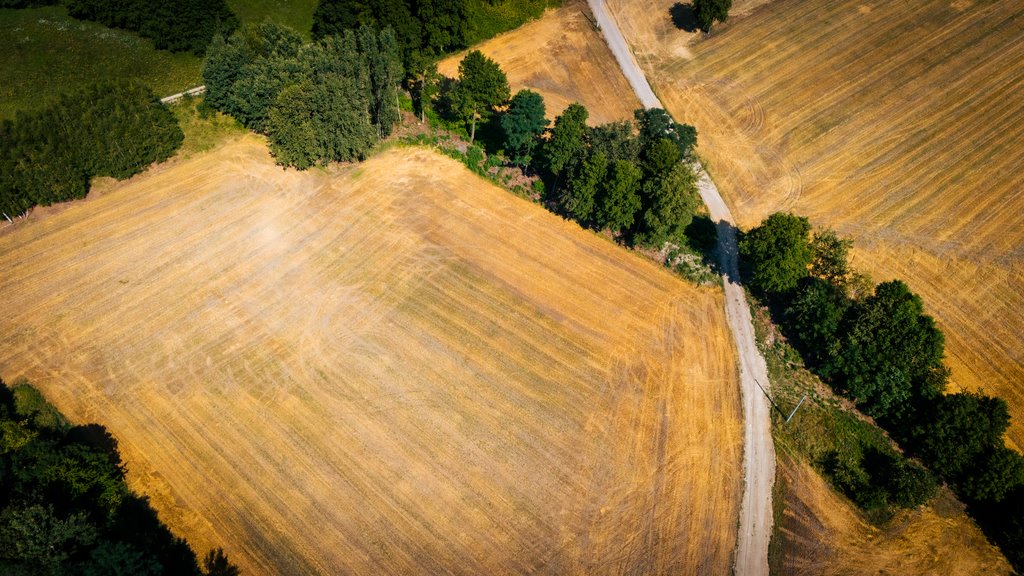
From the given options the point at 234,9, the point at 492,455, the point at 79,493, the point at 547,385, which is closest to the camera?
the point at 79,493

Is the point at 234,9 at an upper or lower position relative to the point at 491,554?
upper

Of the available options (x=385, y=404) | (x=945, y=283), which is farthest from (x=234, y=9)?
(x=945, y=283)

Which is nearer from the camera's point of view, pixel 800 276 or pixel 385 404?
pixel 385 404

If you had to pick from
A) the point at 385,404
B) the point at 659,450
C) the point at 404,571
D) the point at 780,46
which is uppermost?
the point at 780,46

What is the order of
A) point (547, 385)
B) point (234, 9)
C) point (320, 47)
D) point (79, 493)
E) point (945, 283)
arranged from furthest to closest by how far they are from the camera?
point (234, 9) → point (320, 47) → point (945, 283) → point (547, 385) → point (79, 493)

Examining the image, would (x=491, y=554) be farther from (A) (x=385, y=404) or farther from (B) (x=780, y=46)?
(B) (x=780, y=46)

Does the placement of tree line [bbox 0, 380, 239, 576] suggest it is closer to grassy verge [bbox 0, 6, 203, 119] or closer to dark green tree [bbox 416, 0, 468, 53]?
grassy verge [bbox 0, 6, 203, 119]
